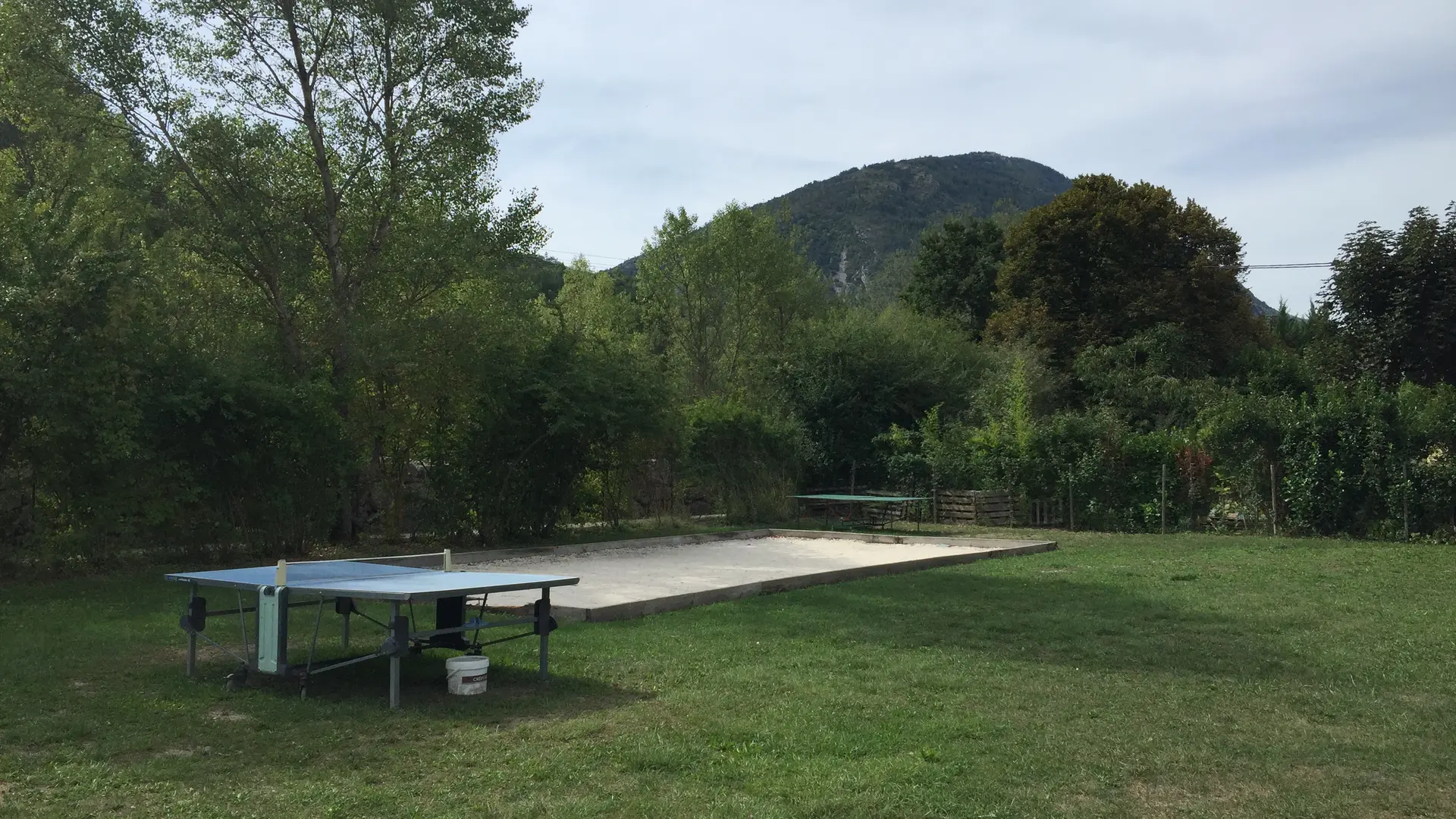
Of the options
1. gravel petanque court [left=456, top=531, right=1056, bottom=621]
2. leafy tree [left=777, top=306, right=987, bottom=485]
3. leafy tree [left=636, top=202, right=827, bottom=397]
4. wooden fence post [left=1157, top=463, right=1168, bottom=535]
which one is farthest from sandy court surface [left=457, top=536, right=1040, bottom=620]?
leafy tree [left=636, top=202, right=827, bottom=397]

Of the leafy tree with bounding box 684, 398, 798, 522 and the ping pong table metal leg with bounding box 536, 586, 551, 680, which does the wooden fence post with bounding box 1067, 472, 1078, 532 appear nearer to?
the leafy tree with bounding box 684, 398, 798, 522

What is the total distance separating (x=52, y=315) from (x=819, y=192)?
327 feet

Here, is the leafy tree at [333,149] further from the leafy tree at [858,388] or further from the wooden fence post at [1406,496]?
the wooden fence post at [1406,496]

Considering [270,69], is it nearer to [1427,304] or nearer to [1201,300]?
[1427,304]

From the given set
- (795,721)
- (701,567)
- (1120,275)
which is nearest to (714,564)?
(701,567)

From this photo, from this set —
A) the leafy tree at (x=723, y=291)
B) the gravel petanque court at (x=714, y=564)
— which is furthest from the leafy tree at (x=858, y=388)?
the leafy tree at (x=723, y=291)

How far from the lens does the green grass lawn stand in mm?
4406

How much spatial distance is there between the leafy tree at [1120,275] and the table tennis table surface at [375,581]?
27.2 meters

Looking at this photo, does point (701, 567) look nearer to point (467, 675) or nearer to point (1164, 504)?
point (467, 675)

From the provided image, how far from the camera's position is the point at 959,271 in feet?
135

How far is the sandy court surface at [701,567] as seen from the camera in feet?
32.8

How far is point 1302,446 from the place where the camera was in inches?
711

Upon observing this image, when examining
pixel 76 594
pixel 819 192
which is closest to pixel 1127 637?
pixel 76 594

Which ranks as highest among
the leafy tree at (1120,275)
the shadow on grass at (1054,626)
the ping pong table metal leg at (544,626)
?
the leafy tree at (1120,275)
